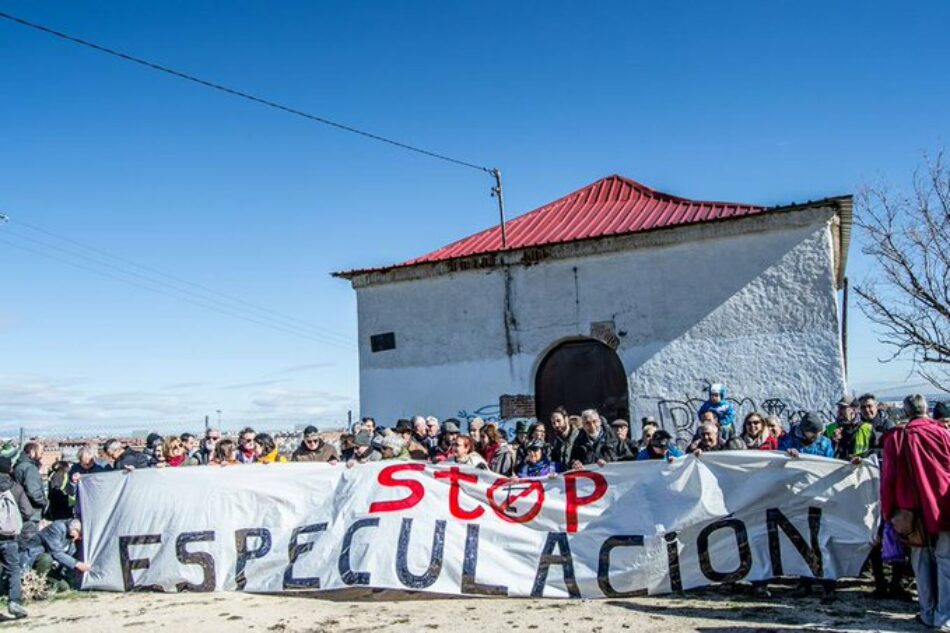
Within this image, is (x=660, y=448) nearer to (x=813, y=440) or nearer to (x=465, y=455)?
(x=813, y=440)

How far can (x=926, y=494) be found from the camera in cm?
580

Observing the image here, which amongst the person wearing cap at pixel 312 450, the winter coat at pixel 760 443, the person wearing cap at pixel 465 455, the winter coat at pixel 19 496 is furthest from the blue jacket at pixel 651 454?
the winter coat at pixel 19 496

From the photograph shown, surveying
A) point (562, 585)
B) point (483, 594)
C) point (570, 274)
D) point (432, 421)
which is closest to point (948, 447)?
point (562, 585)

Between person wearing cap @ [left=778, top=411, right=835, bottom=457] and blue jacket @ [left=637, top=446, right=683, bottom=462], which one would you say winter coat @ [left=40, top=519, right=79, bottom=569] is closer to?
blue jacket @ [left=637, top=446, right=683, bottom=462]

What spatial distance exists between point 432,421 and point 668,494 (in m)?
4.41

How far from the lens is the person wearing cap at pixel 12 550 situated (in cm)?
716

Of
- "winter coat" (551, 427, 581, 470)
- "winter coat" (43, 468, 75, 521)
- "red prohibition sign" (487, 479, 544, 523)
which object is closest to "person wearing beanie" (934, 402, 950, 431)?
"winter coat" (551, 427, 581, 470)

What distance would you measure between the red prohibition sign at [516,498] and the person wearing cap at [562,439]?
104 cm

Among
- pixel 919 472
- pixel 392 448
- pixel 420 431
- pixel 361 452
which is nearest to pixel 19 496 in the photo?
pixel 361 452

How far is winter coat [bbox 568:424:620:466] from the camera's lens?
8.56 m

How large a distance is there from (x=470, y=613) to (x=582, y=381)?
801cm

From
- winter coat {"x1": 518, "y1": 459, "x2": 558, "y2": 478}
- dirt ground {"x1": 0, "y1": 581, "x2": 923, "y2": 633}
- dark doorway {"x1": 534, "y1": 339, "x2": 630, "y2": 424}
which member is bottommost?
dirt ground {"x1": 0, "y1": 581, "x2": 923, "y2": 633}

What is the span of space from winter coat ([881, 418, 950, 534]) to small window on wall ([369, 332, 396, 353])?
10.9 m

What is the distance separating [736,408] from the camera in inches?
509
